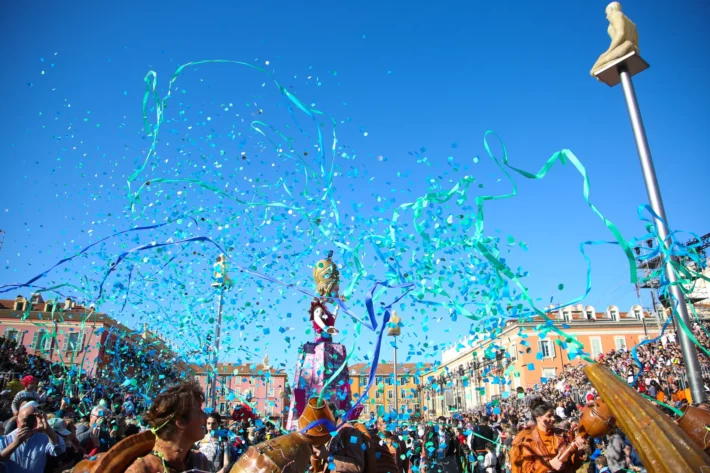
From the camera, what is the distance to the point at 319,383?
22.9ft

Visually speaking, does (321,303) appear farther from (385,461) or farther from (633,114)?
(633,114)

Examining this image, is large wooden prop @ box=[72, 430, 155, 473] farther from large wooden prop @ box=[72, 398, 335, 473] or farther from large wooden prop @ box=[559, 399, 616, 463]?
large wooden prop @ box=[559, 399, 616, 463]

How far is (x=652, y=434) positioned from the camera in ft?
4.60

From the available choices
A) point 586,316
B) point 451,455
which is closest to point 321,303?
point 451,455

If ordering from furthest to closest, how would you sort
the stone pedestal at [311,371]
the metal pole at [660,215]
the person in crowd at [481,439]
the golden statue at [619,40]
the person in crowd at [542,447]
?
1. the person in crowd at [481,439]
2. the stone pedestal at [311,371]
3. the golden statue at [619,40]
4. the metal pole at [660,215]
5. the person in crowd at [542,447]

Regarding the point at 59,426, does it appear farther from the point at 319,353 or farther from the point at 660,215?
the point at 660,215

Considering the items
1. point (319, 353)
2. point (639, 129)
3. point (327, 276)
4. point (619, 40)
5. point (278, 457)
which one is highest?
point (619, 40)

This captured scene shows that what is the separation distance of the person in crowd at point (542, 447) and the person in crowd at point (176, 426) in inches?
116

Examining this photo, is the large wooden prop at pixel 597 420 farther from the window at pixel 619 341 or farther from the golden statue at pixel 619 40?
the window at pixel 619 341

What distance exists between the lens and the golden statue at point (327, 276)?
7.66 metres

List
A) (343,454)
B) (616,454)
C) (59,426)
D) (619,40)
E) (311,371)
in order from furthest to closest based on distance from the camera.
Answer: (311,371)
(616,454)
(619,40)
(59,426)
(343,454)

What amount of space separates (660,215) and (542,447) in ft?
10.1

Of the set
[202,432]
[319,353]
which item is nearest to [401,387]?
[319,353]

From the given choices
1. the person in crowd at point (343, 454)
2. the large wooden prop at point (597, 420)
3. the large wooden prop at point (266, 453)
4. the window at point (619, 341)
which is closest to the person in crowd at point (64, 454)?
the person in crowd at point (343, 454)
